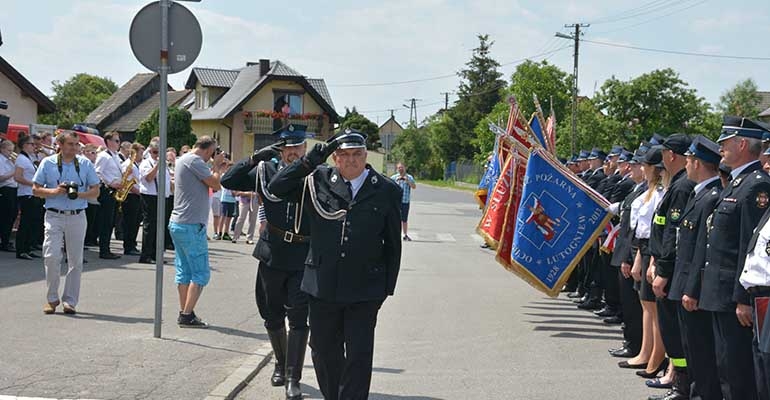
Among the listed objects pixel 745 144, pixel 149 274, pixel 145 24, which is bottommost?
pixel 149 274

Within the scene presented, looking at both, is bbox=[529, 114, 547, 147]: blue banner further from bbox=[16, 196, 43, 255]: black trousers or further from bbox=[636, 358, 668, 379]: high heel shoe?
bbox=[16, 196, 43, 255]: black trousers

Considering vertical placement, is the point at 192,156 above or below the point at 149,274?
above

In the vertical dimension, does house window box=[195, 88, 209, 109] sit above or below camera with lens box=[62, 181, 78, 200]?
above

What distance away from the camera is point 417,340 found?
10047mm

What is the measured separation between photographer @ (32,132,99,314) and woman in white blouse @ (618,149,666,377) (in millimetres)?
5811

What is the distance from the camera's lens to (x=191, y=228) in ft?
32.0

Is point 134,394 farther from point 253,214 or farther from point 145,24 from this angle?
point 253,214

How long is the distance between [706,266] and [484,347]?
145 inches

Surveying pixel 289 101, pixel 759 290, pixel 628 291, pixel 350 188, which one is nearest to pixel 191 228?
pixel 350 188

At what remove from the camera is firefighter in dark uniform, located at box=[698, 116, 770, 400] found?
19.9 ft

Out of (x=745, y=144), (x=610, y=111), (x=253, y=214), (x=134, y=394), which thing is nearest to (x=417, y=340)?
(x=134, y=394)

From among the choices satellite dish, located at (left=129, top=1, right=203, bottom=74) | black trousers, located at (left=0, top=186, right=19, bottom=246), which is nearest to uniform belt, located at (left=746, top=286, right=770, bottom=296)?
satellite dish, located at (left=129, top=1, right=203, bottom=74)

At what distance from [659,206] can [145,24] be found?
5.00 metres

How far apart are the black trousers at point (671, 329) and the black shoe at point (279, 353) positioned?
3.11 meters
